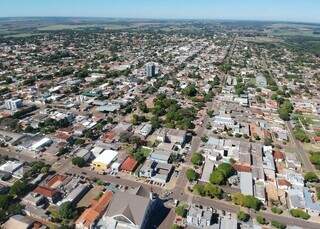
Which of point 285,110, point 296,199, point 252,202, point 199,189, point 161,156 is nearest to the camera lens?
point 252,202

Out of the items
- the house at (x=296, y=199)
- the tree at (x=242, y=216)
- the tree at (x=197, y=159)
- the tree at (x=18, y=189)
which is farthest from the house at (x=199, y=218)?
the tree at (x=18, y=189)

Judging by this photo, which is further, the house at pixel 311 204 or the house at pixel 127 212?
the house at pixel 311 204

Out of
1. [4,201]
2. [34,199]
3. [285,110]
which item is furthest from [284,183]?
[4,201]

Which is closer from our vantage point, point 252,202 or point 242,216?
point 242,216

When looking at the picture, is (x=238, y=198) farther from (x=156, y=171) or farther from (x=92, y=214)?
(x=92, y=214)

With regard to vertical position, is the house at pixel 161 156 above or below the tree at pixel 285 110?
above

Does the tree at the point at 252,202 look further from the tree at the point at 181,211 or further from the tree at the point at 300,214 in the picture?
the tree at the point at 181,211
